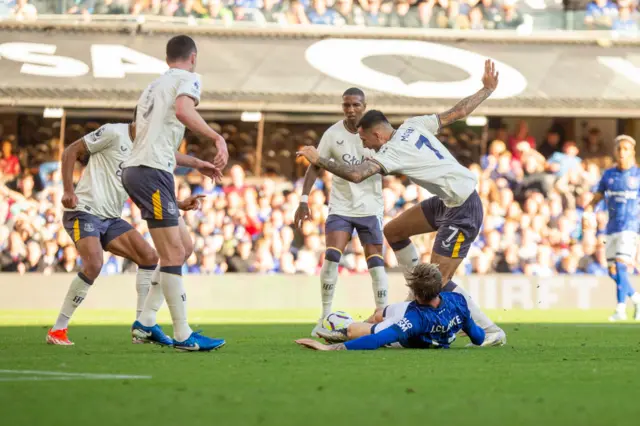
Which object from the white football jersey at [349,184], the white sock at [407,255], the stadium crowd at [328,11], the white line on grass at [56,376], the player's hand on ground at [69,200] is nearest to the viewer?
the white line on grass at [56,376]

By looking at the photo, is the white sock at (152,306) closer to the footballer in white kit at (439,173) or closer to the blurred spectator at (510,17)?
the footballer in white kit at (439,173)

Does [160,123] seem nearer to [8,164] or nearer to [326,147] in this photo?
[326,147]

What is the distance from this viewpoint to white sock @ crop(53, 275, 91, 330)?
35.2 ft

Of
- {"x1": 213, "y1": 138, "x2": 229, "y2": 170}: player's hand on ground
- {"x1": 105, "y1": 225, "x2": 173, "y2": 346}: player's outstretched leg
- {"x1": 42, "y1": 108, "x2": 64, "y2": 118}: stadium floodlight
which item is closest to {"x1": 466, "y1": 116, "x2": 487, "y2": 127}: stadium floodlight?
{"x1": 42, "y1": 108, "x2": 64, "y2": 118}: stadium floodlight

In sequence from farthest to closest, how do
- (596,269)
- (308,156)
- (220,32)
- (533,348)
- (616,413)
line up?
(220,32) → (596,269) → (533,348) → (308,156) → (616,413)

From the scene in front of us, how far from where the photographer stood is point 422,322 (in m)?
9.21

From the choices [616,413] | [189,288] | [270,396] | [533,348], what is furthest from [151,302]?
[189,288]

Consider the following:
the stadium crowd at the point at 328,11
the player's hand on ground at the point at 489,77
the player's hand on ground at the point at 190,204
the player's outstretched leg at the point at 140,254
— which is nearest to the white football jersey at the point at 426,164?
the player's hand on ground at the point at 489,77

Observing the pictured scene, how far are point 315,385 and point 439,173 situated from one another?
400 centimetres

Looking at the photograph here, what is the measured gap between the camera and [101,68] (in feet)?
76.2

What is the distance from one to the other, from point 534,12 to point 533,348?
15348 millimetres

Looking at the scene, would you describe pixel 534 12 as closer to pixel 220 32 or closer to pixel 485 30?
pixel 485 30

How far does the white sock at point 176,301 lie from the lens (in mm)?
9289

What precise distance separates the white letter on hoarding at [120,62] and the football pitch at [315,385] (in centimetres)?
1255
